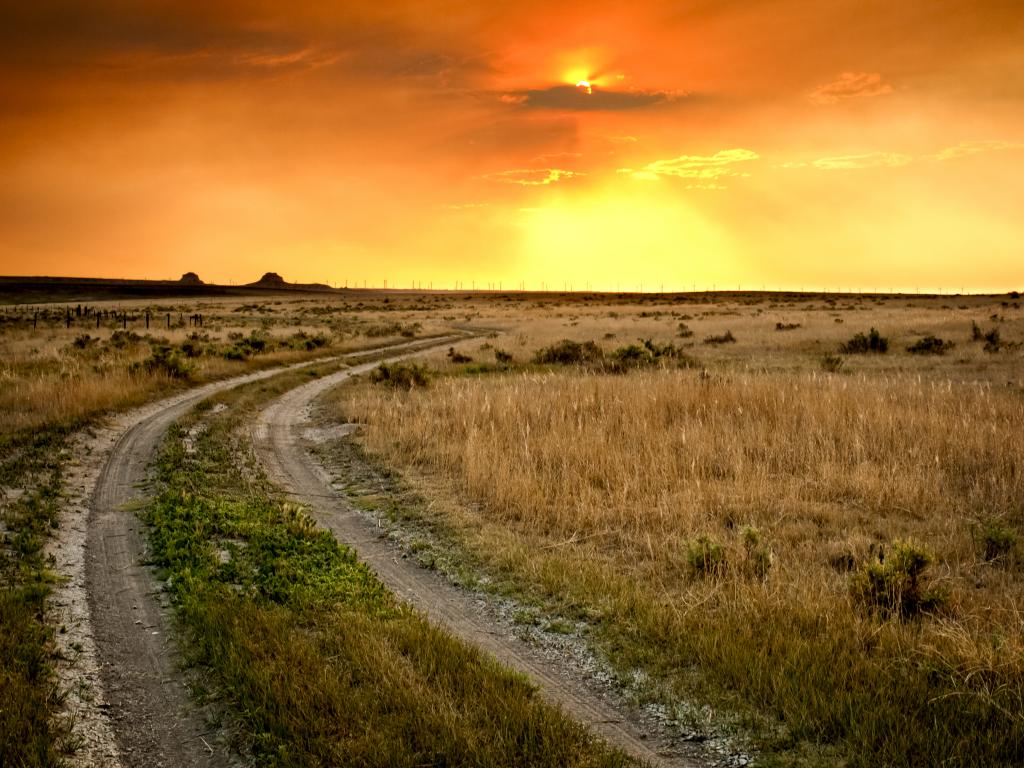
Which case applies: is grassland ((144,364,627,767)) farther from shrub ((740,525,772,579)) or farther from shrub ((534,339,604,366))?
shrub ((534,339,604,366))

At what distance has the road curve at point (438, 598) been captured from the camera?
16.0 ft

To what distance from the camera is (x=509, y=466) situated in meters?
11.2

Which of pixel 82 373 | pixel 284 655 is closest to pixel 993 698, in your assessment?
pixel 284 655

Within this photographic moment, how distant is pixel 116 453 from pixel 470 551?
876 cm

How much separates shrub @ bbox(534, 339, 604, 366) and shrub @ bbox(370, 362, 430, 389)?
7114mm

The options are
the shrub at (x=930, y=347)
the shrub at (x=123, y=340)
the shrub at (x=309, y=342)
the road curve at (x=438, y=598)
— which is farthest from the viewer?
the shrub at (x=309, y=342)

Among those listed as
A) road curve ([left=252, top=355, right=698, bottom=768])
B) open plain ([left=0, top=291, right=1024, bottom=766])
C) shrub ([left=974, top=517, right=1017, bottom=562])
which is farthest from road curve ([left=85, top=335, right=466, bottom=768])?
shrub ([left=974, top=517, right=1017, bottom=562])

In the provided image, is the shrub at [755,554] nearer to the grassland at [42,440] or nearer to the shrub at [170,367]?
A: the grassland at [42,440]

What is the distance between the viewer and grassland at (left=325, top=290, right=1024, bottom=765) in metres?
4.88

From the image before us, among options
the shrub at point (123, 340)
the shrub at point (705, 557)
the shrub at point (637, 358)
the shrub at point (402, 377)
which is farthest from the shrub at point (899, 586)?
the shrub at point (123, 340)

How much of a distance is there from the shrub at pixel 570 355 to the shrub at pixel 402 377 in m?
7.11

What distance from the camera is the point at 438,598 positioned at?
7223mm

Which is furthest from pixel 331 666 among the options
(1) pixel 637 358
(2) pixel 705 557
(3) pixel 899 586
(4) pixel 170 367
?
(1) pixel 637 358

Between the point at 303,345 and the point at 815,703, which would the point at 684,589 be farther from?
the point at 303,345
